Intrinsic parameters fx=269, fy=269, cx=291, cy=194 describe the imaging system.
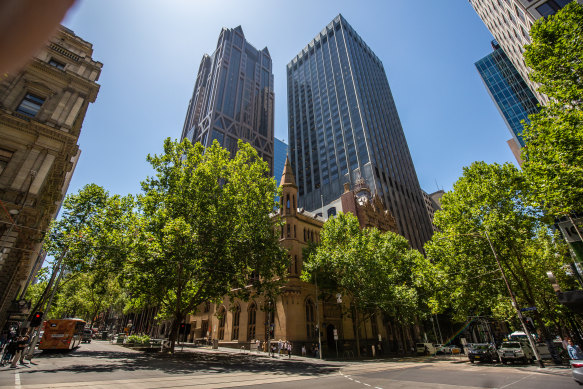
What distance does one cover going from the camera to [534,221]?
827 inches

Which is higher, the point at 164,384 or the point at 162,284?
the point at 162,284

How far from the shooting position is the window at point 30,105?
21188 mm

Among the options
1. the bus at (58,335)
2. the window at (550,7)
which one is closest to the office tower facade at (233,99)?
the bus at (58,335)

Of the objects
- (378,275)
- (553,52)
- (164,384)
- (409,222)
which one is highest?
(409,222)

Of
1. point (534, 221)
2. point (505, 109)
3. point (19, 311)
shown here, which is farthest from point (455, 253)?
point (505, 109)

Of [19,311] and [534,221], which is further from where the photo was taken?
[19,311]

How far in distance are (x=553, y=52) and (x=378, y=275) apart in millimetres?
24267

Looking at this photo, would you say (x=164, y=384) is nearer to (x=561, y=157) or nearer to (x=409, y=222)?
(x=561, y=157)

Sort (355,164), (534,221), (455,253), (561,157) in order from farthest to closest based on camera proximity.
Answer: (355,164)
(455,253)
(534,221)
(561,157)

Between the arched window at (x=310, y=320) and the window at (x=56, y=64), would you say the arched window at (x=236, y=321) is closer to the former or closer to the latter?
the arched window at (x=310, y=320)

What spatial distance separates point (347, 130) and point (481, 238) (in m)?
72.3

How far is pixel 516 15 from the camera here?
103ft

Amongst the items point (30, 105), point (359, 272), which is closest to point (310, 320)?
point (359, 272)

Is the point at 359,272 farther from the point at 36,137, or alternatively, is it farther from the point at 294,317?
the point at 36,137
